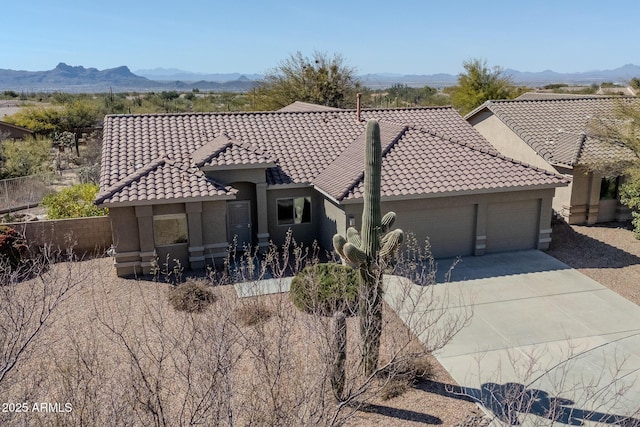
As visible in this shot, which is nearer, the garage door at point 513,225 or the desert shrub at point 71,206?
the garage door at point 513,225

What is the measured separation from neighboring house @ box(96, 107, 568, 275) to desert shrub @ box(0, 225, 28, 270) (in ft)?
12.4

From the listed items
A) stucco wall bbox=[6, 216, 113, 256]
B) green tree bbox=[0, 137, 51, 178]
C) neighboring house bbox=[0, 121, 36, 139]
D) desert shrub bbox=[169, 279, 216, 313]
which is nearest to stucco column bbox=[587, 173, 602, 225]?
desert shrub bbox=[169, 279, 216, 313]

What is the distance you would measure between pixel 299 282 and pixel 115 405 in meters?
8.30

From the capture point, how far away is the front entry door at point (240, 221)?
21328mm

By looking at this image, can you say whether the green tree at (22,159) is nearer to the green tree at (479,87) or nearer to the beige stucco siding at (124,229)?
the beige stucco siding at (124,229)

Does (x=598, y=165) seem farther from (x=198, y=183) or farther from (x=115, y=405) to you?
(x=115, y=405)

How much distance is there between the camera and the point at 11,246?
1939cm

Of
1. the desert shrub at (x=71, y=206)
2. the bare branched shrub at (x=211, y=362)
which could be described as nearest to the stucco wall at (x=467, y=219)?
the bare branched shrub at (x=211, y=362)

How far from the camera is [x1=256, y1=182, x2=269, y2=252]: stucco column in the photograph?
819 inches

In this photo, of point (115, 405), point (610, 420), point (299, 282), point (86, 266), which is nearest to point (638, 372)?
point (610, 420)

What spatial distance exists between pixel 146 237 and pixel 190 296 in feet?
14.1

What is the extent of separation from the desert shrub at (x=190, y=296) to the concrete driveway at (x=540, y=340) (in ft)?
17.8

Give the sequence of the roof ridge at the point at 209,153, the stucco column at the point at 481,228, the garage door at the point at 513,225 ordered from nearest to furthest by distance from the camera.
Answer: the roof ridge at the point at 209,153, the stucco column at the point at 481,228, the garage door at the point at 513,225

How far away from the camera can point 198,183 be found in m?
19.5
